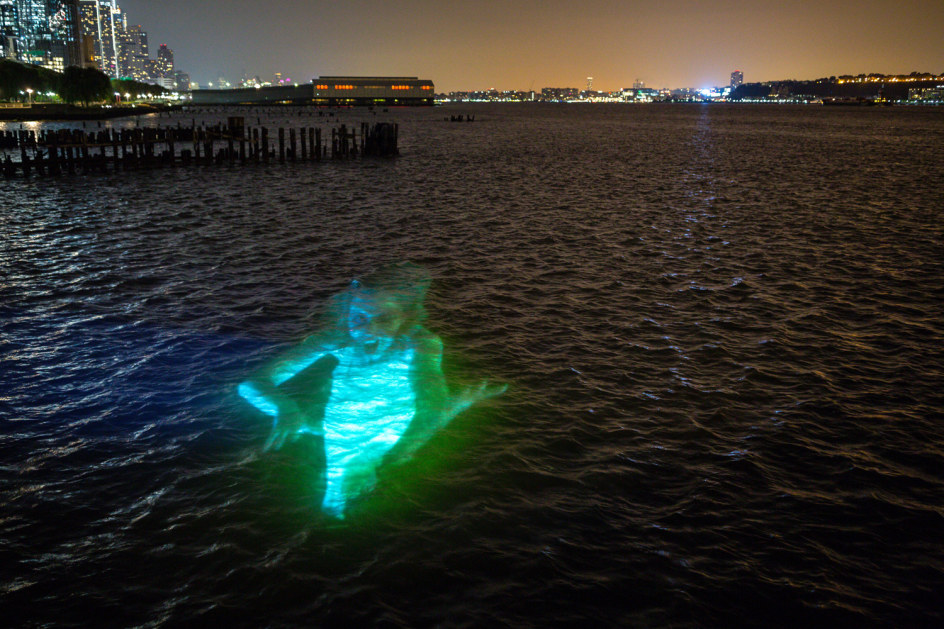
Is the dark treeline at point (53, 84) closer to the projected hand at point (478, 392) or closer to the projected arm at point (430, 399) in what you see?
the projected arm at point (430, 399)

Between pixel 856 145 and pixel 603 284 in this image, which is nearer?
pixel 603 284

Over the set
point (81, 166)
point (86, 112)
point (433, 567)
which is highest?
point (86, 112)

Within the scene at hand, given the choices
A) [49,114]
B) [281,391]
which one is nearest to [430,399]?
[281,391]

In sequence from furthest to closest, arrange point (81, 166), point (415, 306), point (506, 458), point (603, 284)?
point (81, 166)
point (603, 284)
point (415, 306)
point (506, 458)

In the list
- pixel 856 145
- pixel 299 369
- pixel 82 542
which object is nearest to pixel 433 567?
pixel 82 542

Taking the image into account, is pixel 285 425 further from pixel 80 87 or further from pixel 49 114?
pixel 80 87

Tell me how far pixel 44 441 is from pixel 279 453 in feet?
12.0

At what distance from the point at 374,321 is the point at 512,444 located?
6.42m

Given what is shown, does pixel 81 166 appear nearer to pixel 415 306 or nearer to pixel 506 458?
pixel 415 306

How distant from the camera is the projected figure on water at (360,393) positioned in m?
9.65

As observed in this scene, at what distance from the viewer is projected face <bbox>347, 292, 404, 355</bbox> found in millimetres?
13961

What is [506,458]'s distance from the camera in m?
9.63

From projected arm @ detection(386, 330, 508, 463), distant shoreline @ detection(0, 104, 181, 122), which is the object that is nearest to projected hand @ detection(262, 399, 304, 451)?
projected arm @ detection(386, 330, 508, 463)

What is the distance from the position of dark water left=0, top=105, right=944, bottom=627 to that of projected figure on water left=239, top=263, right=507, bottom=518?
43 cm
